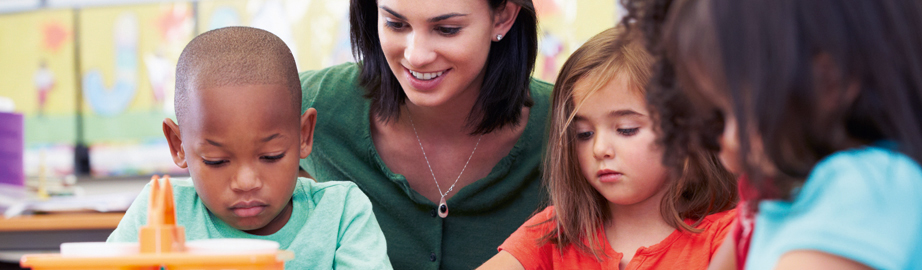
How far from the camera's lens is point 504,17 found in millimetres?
1568

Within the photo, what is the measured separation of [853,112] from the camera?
21.5 inches

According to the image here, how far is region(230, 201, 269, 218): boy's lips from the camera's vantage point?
1.03 meters

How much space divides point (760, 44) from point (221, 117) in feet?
2.43

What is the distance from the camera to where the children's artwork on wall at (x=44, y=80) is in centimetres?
380

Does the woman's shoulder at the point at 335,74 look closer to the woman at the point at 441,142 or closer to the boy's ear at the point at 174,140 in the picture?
the woman at the point at 441,142

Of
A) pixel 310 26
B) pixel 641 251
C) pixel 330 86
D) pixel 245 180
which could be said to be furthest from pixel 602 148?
pixel 310 26

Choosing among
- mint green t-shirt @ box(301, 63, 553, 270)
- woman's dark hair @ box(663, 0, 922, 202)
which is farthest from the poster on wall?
woman's dark hair @ box(663, 0, 922, 202)

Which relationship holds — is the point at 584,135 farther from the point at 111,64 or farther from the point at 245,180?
the point at 111,64

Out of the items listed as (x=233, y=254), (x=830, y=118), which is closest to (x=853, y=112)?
(x=830, y=118)

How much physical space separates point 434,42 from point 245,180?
1.88ft

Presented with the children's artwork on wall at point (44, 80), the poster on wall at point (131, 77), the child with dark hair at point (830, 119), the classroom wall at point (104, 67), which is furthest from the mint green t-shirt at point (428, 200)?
the children's artwork on wall at point (44, 80)

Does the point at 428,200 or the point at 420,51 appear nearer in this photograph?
the point at 420,51

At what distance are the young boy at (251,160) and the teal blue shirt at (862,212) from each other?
661 millimetres

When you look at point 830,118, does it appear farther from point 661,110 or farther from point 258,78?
point 258,78
